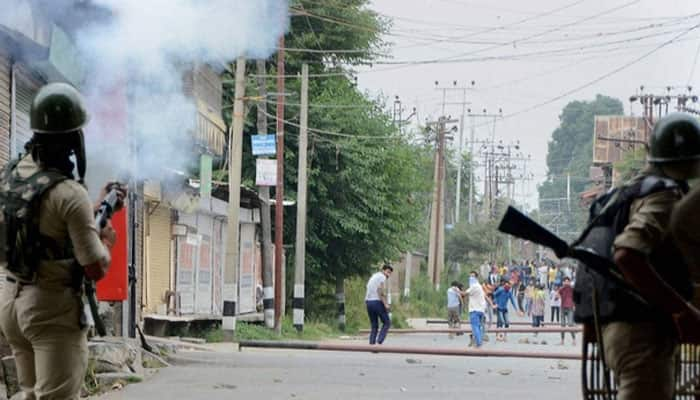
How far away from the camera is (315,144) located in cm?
3678

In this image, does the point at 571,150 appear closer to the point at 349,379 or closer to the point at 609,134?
the point at 609,134

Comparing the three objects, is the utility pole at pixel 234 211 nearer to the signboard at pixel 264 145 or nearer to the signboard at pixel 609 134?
the signboard at pixel 264 145

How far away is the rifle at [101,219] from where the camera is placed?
5.53 m

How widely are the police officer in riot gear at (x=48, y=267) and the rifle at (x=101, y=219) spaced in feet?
0.49

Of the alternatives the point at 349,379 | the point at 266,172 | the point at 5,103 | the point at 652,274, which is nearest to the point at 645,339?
the point at 652,274

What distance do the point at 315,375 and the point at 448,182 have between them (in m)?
88.3

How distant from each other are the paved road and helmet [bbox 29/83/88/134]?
6331 millimetres

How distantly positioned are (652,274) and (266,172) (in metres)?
25.7

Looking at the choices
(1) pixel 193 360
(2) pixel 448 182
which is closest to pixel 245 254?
(1) pixel 193 360

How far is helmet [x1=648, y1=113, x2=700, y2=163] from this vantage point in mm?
5086

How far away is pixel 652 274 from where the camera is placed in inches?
Answer: 189

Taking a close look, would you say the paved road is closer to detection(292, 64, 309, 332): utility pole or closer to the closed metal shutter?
the closed metal shutter

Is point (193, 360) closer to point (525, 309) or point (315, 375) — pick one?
point (315, 375)

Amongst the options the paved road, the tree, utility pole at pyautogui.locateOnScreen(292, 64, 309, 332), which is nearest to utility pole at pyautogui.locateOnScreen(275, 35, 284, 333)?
utility pole at pyautogui.locateOnScreen(292, 64, 309, 332)
